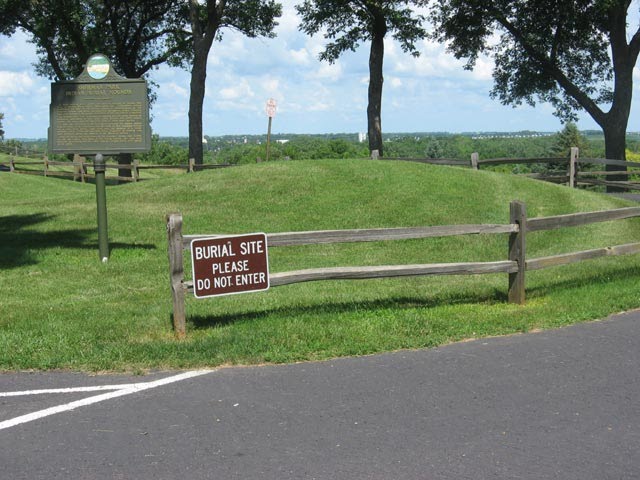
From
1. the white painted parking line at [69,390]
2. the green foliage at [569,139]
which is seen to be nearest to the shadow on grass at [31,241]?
the white painted parking line at [69,390]

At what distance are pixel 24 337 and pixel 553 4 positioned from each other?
99.1ft

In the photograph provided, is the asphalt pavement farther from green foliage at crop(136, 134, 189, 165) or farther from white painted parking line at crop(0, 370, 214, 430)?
green foliage at crop(136, 134, 189, 165)

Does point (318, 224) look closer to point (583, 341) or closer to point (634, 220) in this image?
point (634, 220)

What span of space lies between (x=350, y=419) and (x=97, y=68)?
364 inches

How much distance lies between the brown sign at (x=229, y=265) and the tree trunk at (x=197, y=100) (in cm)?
2397

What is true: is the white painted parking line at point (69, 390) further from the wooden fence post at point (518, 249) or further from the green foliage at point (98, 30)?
the green foliage at point (98, 30)

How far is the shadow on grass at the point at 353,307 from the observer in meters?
8.41

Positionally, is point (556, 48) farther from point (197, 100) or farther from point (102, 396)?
point (102, 396)

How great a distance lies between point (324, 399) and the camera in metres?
5.80

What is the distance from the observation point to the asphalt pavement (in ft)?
15.0

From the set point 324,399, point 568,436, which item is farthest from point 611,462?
point 324,399

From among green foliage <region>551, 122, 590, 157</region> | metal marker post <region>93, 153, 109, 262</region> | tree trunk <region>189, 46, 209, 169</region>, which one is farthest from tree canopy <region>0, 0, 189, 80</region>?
green foliage <region>551, 122, 590, 157</region>

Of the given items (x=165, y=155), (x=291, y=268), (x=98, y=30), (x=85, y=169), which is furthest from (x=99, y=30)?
(x=165, y=155)

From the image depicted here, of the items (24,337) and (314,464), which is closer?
(314,464)
